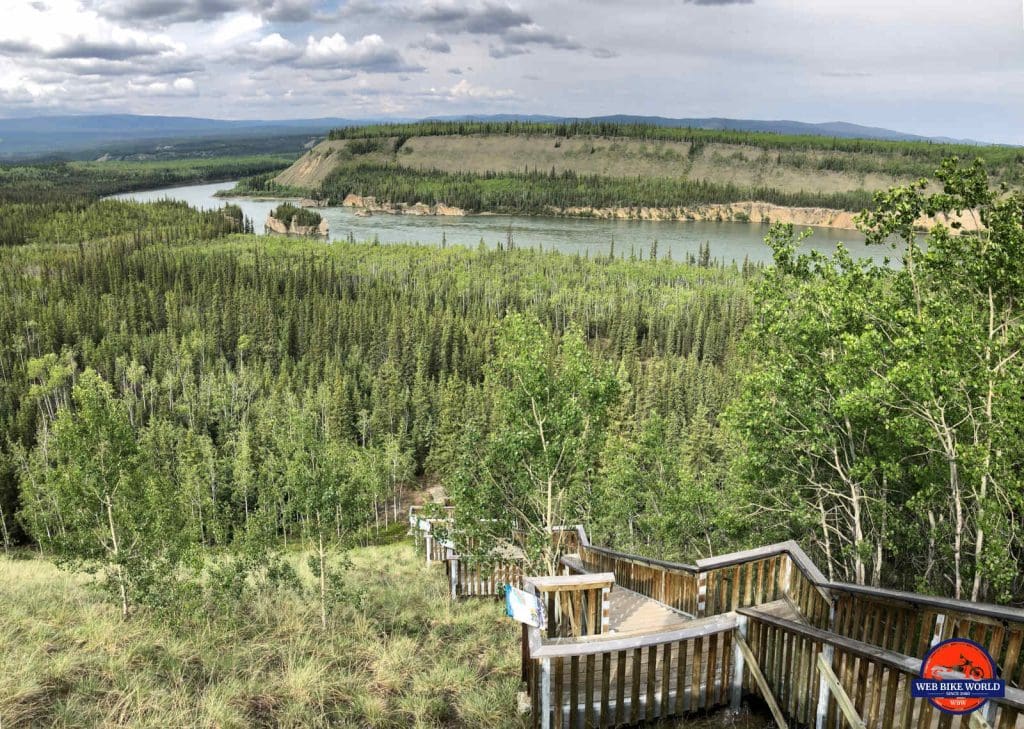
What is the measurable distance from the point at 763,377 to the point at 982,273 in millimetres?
4327

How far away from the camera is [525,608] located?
7.57 meters

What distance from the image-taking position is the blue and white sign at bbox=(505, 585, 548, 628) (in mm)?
7539

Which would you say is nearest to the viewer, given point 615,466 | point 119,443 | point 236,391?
point 119,443

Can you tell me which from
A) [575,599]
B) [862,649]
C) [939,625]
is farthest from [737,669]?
[939,625]

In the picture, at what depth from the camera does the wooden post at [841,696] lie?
243 inches

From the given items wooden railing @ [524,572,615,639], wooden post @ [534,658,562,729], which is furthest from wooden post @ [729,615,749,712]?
wooden post @ [534,658,562,729]

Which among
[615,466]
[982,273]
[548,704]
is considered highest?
[982,273]

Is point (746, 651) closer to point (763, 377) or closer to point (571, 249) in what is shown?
point (763, 377)

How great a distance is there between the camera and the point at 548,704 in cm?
762

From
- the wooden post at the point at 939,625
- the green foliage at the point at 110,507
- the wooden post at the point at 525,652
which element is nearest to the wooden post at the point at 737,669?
the wooden post at the point at 939,625

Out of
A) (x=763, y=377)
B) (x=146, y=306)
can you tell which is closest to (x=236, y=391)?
(x=146, y=306)

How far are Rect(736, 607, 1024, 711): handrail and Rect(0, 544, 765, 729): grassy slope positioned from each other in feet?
4.29

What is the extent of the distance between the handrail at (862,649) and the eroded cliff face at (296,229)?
182535mm

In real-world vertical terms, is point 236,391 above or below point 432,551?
below
